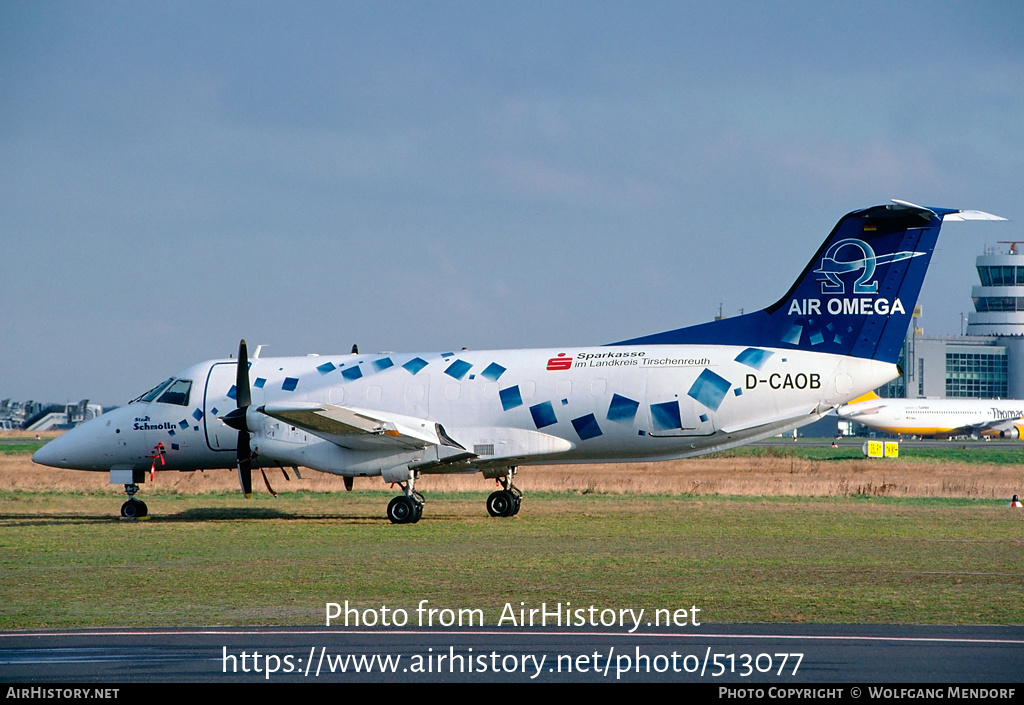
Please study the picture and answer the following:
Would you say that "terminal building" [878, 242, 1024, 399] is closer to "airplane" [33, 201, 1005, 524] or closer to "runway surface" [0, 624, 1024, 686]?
"airplane" [33, 201, 1005, 524]

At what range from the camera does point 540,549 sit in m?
19.6

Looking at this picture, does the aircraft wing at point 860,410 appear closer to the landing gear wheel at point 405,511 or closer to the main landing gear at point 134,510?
the landing gear wheel at point 405,511

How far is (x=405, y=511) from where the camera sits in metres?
25.1

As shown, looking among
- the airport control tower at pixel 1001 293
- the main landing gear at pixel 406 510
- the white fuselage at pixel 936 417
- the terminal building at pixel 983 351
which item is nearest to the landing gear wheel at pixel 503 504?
the main landing gear at pixel 406 510

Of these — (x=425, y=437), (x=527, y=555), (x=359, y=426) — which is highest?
(x=359, y=426)

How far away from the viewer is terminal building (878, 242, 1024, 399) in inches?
5335

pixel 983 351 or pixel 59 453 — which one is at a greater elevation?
pixel 983 351

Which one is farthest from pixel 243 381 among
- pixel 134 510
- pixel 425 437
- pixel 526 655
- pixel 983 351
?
pixel 983 351

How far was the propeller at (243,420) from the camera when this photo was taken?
24.2 m

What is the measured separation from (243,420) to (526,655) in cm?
1675

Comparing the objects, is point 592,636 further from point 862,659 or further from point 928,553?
point 928,553

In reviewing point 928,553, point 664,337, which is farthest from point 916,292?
point 928,553

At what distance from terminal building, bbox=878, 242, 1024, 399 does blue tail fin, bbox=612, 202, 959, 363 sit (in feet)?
376

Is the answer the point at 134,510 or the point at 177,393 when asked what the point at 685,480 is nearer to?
the point at 177,393
